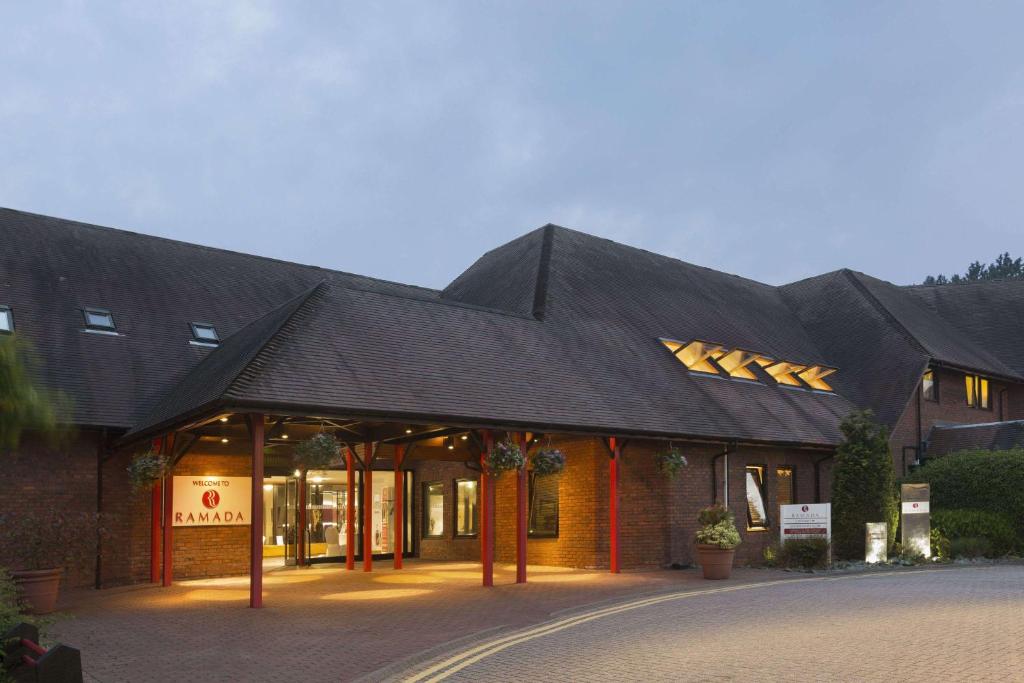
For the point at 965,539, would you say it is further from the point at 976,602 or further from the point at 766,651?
the point at 766,651

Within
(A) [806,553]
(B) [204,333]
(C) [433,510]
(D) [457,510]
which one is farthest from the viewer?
(C) [433,510]

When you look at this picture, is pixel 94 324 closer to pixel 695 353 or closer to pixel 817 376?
pixel 695 353

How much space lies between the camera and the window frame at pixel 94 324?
2014 centimetres

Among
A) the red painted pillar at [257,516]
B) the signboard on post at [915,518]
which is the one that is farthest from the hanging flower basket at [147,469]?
the signboard on post at [915,518]

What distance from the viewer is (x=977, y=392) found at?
108ft

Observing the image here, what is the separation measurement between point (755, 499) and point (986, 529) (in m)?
5.76

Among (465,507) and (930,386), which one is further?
(930,386)

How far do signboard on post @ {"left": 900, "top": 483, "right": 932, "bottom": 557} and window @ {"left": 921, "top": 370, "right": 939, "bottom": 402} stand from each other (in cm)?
803

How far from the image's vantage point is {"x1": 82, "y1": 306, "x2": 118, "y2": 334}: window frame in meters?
20.1

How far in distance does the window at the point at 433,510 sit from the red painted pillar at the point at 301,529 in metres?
4.26

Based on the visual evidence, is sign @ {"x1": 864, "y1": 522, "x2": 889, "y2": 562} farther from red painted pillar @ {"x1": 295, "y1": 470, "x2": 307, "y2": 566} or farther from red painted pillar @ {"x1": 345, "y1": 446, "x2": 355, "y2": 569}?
red painted pillar @ {"x1": 295, "y1": 470, "x2": 307, "y2": 566}

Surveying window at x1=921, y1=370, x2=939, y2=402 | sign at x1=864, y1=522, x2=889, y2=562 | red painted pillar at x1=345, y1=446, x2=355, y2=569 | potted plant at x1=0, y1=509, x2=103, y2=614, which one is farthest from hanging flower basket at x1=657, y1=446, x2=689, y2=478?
window at x1=921, y1=370, x2=939, y2=402

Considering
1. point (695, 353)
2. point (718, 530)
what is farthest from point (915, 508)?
point (718, 530)

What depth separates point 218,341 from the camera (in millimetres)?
21766
